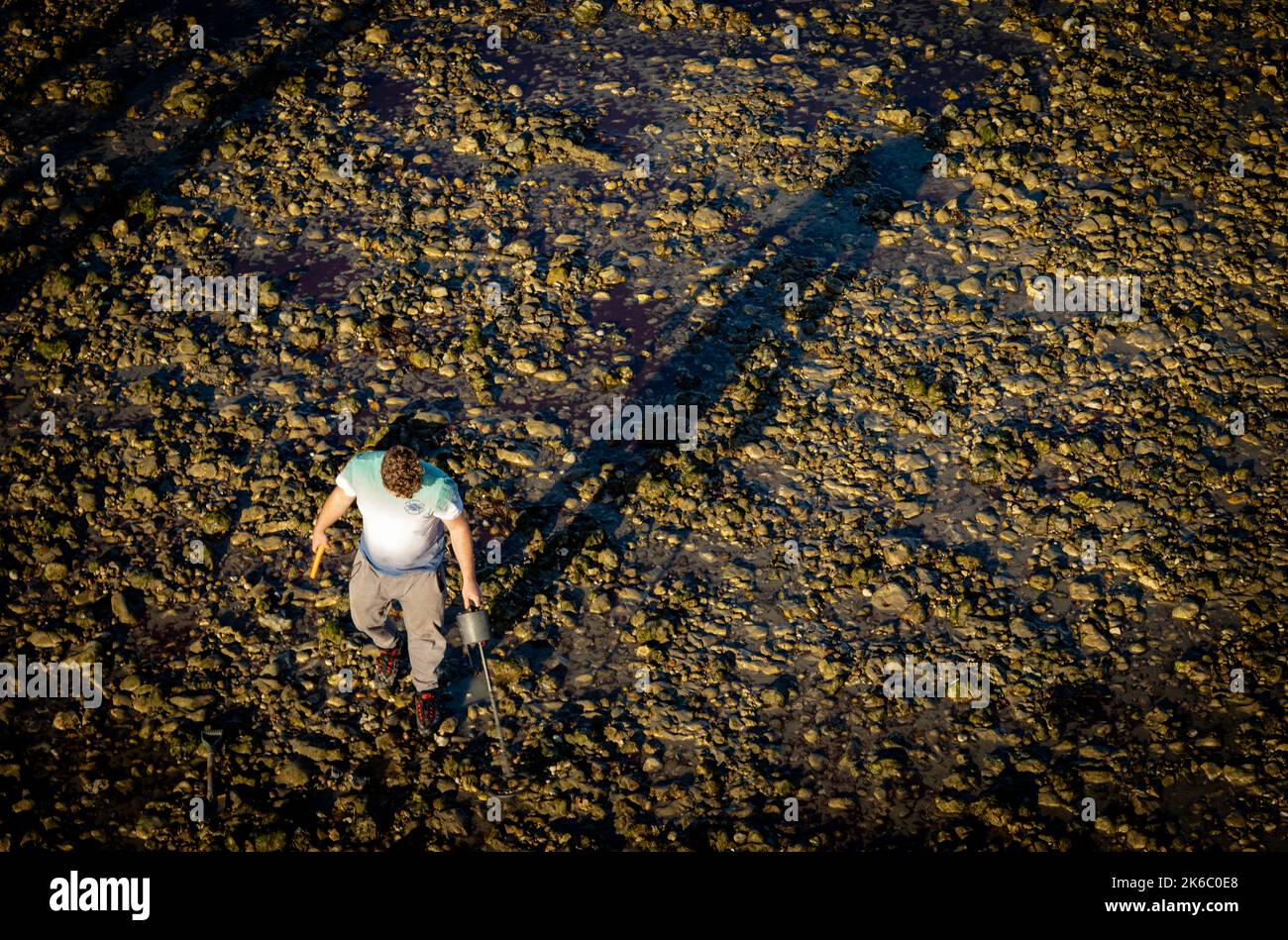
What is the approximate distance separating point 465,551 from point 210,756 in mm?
2512

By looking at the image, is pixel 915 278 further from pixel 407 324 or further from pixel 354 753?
pixel 354 753

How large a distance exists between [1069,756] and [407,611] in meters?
5.30

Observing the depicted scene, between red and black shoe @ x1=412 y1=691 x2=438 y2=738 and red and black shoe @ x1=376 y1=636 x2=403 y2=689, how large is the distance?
0.35m

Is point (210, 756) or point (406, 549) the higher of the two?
point (406, 549)

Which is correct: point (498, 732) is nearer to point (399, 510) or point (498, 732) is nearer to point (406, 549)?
point (406, 549)

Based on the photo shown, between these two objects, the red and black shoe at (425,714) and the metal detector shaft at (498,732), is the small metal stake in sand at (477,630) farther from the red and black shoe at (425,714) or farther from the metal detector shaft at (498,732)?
the red and black shoe at (425,714)

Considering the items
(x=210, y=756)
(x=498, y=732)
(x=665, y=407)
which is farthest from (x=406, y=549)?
(x=665, y=407)

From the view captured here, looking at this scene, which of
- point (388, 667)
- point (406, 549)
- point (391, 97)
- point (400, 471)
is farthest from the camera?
point (391, 97)

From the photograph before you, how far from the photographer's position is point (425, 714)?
7707mm

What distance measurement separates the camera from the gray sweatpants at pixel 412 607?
738cm

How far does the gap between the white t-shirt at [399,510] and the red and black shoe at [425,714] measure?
1144mm

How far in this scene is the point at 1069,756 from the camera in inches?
301

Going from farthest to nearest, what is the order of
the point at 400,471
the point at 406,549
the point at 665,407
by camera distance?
1. the point at 665,407
2. the point at 406,549
3. the point at 400,471

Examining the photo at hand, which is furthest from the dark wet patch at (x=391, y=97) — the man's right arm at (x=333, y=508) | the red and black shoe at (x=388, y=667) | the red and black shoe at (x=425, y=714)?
the red and black shoe at (x=425, y=714)
